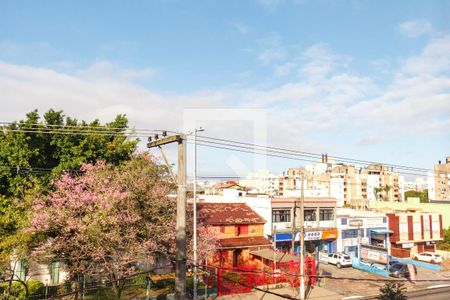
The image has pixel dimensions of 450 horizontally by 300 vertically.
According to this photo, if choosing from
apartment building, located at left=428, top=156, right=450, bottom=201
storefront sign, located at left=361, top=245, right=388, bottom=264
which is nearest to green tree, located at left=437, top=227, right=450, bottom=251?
storefront sign, located at left=361, top=245, right=388, bottom=264

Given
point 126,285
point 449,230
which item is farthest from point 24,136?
point 449,230

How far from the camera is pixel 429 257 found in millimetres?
49719

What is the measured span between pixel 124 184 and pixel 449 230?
179 feet

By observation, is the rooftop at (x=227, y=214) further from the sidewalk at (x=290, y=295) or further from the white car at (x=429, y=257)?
the white car at (x=429, y=257)

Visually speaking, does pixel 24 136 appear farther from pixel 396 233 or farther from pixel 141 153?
pixel 396 233

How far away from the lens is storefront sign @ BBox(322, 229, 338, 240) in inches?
1807

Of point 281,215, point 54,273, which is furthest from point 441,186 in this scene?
point 54,273

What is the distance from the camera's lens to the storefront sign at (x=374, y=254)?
134 feet

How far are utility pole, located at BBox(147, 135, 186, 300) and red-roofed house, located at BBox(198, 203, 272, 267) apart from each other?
23.0 meters

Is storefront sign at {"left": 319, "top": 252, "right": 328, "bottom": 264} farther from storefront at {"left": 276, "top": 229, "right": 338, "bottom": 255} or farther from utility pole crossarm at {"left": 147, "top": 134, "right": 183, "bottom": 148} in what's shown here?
utility pole crossarm at {"left": 147, "top": 134, "right": 183, "bottom": 148}

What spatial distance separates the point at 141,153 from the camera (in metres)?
31.2

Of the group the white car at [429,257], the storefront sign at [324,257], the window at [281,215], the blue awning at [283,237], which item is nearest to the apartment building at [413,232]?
the white car at [429,257]

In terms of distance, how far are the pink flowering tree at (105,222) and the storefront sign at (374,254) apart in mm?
25448

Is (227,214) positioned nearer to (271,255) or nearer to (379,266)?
(271,255)
